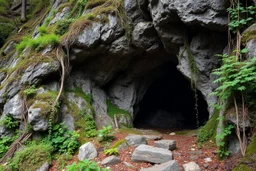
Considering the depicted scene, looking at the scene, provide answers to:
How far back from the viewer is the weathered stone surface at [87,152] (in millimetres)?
5742

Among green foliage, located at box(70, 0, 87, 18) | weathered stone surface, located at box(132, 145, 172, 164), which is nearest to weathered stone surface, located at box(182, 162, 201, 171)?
weathered stone surface, located at box(132, 145, 172, 164)

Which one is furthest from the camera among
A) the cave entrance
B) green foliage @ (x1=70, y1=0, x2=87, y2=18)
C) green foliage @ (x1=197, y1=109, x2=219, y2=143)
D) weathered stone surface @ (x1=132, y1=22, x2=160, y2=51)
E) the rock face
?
the cave entrance

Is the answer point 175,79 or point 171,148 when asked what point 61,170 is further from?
point 175,79

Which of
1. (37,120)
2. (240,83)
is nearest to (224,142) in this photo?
(240,83)

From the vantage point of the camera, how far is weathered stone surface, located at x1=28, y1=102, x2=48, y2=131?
21.4 ft

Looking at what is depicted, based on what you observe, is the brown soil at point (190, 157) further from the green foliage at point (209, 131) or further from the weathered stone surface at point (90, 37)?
the weathered stone surface at point (90, 37)

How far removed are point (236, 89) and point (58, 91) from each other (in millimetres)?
5722

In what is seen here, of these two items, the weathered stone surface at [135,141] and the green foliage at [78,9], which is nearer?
the weathered stone surface at [135,141]

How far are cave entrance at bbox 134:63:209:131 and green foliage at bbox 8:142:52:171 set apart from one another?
24.8ft

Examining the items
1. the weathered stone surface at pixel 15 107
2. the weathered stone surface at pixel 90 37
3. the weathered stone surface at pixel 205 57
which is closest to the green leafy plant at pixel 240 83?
the weathered stone surface at pixel 205 57

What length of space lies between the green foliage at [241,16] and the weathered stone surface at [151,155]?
350cm

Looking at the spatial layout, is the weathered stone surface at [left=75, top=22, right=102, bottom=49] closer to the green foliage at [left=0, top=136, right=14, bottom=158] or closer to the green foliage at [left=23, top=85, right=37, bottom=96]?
the green foliage at [left=23, top=85, right=37, bottom=96]

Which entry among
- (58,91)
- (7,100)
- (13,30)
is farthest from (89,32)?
(13,30)

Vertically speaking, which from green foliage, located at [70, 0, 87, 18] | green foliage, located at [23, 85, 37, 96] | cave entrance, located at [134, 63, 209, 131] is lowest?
cave entrance, located at [134, 63, 209, 131]
